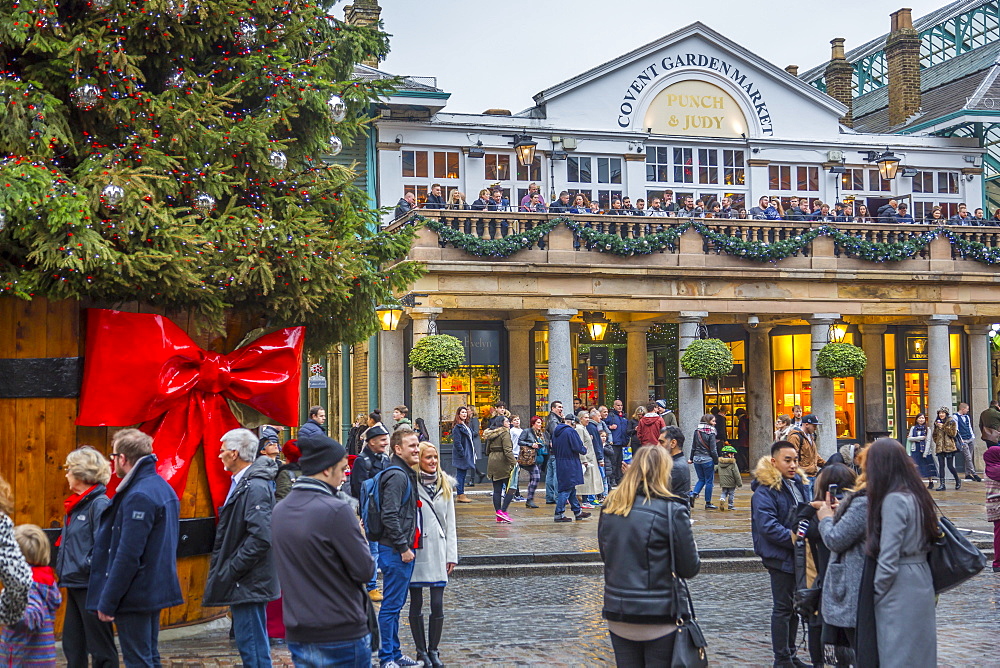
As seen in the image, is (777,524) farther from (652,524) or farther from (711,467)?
(711,467)

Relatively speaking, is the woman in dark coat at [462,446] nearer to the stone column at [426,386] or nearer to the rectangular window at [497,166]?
the stone column at [426,386]

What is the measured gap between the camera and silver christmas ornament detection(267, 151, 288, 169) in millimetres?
9906

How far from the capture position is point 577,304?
80.6 ft

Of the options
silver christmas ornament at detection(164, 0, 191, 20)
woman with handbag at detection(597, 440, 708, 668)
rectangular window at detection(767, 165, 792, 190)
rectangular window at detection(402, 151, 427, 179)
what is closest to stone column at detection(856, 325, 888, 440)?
rectangular window at detection(767, 165, 792, 190)

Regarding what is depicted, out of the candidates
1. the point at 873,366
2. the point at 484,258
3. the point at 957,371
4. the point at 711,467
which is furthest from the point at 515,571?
the point at 957,371

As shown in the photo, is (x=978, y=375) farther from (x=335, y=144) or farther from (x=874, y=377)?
(x=335, y=144)

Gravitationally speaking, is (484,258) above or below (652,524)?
above

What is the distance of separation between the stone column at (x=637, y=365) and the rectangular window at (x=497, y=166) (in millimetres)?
4785

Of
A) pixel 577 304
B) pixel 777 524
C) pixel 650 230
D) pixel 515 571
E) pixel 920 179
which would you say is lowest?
pixel 515 571

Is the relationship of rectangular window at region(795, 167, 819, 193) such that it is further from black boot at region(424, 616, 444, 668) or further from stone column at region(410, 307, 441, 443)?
black boot at region(424, 616, 444, 668)

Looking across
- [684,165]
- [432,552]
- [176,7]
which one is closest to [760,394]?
[684,165]

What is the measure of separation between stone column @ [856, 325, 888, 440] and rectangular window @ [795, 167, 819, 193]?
3.90 meters

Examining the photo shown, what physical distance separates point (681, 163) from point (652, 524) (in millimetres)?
→ 24488

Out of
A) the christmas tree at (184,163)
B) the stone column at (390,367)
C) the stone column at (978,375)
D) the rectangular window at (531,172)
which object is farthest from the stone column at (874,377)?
the christmas tree at (184,163)
